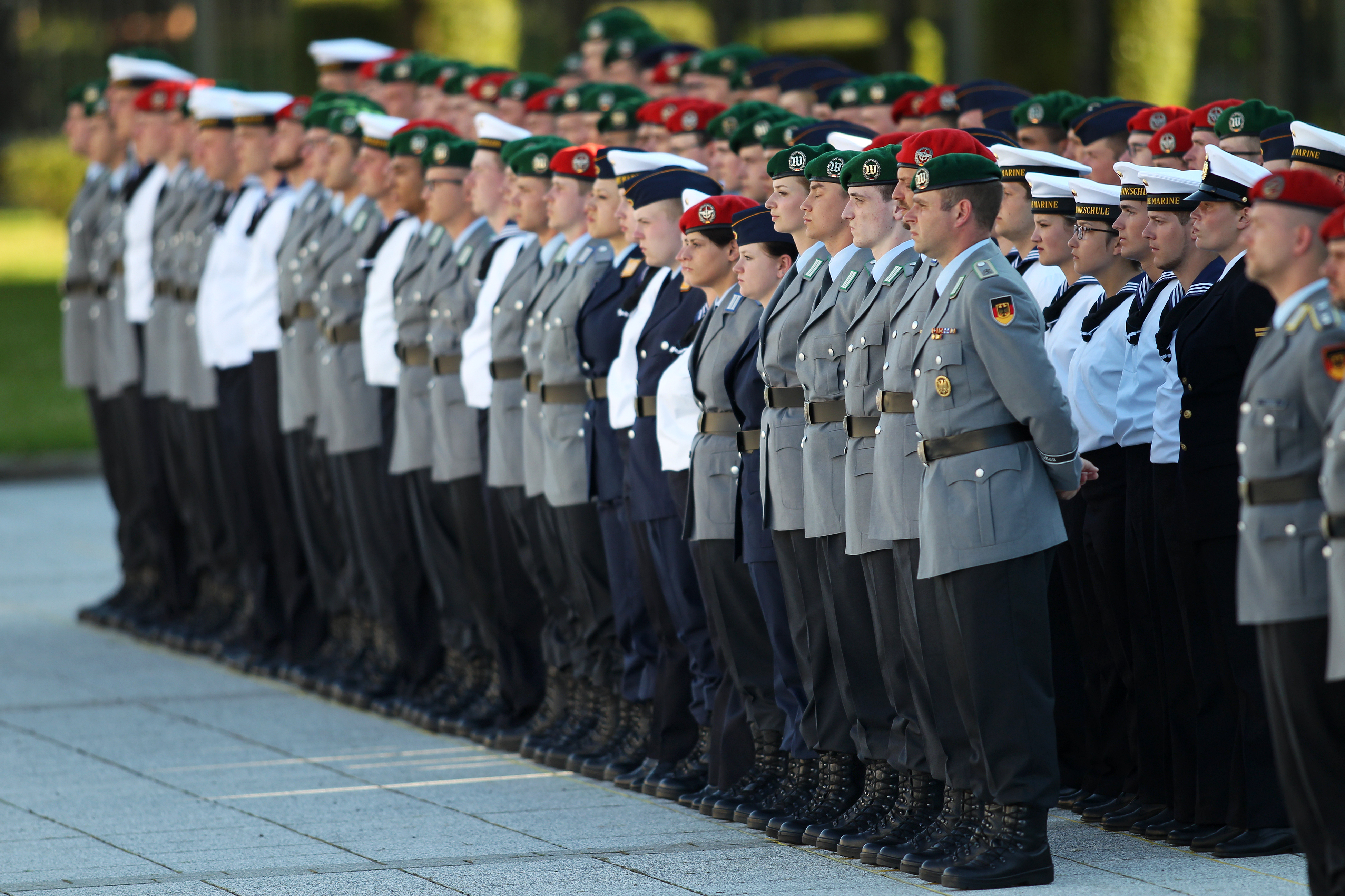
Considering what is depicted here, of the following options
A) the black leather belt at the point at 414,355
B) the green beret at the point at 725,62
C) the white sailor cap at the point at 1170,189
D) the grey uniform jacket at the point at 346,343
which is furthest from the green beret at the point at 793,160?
the green beret at the point at 725,62

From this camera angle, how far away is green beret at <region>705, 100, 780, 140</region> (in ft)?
28.1

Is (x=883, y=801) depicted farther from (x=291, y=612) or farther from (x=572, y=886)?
(x=291, y=612)

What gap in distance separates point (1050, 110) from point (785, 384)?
7.25 feet

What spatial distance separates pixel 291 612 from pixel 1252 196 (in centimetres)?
636

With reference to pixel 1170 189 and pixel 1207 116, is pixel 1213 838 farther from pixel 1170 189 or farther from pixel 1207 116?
pixel 1207 116

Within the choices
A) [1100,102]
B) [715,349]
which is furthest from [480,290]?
[1100,102]

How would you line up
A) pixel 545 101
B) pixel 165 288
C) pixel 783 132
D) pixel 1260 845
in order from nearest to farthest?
1. pixel 1260 845
2. pixel 783 132
3. pixel 545 101
4. pixel 165 288

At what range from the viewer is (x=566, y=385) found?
8109 millimetres

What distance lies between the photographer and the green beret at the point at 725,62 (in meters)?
10.9

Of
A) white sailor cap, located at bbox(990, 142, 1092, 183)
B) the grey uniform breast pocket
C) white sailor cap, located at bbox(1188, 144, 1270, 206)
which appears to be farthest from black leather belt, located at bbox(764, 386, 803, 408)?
white sailor cap, located at bbox(1188, 144, 1270, 206)

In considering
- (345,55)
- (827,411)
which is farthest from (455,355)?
(345,55)

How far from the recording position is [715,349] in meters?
7.05

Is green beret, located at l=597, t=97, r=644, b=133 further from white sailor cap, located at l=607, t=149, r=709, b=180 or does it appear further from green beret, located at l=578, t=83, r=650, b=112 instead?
white sailor cap, located at l=607, t=149, r=709, b=180

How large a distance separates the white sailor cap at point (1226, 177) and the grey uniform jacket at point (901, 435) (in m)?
0.84
